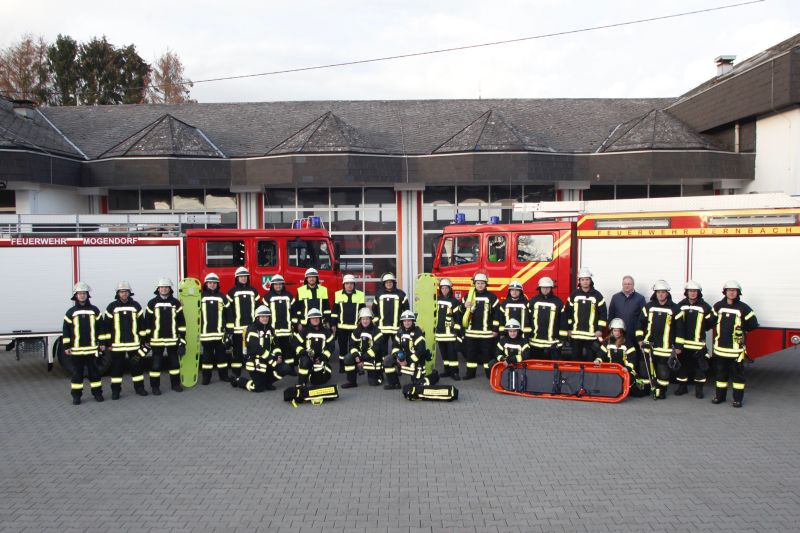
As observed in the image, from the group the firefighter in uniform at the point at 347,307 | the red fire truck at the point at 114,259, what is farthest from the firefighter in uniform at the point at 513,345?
the red fire truck at the point at 114,259

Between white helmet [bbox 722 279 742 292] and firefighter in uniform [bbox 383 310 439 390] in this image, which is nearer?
white helmet [bbox 722 279 742 292]

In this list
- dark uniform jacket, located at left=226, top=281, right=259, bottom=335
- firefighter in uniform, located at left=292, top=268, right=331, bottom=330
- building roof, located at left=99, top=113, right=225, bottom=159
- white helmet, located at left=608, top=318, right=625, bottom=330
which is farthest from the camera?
building roof, located at left=99, top=113, right=225, bottom=159

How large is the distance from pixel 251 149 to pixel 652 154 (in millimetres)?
12207

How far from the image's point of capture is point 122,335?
9227 millimetres

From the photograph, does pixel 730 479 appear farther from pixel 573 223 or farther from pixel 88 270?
pixel 88 270

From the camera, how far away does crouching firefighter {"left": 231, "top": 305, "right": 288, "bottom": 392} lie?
952 cm

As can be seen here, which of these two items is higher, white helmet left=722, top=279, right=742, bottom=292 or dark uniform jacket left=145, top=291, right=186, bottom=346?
white helmet left=722, top=279, right=742, bottom=292

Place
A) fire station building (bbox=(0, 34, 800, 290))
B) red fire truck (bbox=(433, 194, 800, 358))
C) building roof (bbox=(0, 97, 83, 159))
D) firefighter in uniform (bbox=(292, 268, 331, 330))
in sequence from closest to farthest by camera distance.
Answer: red fire truck (bbox=(433, 194, 800, 358)) < firefighter in uniform (bbox=(292, 268, 331, 330)) < building roof (bbox=(0, 97, 83, 159)) < fire station building (bbox=(0, 34, 800, 290))

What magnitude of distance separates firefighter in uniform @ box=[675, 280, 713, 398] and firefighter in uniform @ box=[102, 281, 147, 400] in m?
8.12

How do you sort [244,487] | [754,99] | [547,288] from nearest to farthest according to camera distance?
[244,487]
[547,288]
[754,99]

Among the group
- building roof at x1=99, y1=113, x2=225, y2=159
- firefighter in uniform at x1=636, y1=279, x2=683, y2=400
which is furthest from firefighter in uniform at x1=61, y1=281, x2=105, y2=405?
building roof at x1=99, y1=113, x2=225, y2=159

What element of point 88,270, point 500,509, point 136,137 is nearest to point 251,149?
point 136,137

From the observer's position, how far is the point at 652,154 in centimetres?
1773

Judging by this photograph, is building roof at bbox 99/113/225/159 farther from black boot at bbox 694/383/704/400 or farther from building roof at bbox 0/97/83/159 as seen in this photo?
black boot at bbox 694/383/704/400
